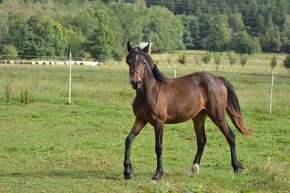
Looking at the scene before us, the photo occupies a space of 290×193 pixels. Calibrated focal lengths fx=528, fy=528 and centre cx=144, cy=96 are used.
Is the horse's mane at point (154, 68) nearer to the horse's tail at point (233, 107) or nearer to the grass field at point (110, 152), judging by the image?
the horse's tail at point (233, 107)

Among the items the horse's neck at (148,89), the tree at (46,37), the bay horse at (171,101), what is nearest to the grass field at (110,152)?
the bay horse at (171,101)

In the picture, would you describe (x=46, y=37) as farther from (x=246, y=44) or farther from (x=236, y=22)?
(x=236, y=22)

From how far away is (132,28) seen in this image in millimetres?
103750

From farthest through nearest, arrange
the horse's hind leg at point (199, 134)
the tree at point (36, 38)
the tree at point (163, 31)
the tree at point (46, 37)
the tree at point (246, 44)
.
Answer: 1. the tree at point (163, 31)
2. the tree at point (246, 44)
3. the tree at point (46, 37)
4. the tree at point (36, 38)
5. the horse's hind leg at point (199, 134)

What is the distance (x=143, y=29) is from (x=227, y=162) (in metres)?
104

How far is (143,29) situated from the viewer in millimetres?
113250

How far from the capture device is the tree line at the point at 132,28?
73500 millimetres

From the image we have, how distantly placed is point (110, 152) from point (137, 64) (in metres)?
3.19

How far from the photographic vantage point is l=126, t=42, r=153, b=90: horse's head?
8133 millimetres

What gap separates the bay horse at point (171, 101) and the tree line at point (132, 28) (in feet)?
140

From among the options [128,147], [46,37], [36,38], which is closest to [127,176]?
[128,147]

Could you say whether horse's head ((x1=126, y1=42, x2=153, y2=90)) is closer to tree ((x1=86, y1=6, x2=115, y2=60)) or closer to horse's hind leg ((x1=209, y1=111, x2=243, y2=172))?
horse's hind leg ((x1=209, y1=111, x2=243, y2=172))

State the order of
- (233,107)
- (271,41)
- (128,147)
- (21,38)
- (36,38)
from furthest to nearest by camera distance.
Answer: (271,41) → (36,38) → (21,38) → (233,107) → (128,147)

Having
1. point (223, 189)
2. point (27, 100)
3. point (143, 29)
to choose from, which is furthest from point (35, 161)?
point (143, 29)
